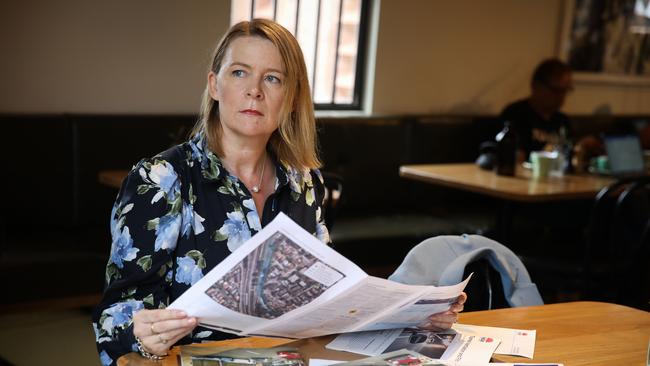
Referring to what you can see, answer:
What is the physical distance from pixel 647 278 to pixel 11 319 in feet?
8.90

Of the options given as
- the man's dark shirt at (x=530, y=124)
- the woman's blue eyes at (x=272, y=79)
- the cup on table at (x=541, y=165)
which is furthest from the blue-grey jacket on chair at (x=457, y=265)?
the man's dark shirt at (x=530, y=124)

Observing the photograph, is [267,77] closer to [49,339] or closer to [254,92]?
[254,92]

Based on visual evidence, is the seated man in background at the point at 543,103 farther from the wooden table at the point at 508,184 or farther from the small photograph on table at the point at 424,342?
the small photograph on table at the point at 424,342

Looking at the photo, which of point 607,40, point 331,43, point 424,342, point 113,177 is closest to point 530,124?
point 331,43

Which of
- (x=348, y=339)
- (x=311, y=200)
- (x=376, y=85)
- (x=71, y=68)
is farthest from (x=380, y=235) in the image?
(x=348, y=339)

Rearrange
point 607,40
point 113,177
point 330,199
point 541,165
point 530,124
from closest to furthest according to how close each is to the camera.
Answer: point 330,199 < point 113,177 < point 541,165 < point 530,124 < point 607,40

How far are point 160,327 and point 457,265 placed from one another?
28.5 inches

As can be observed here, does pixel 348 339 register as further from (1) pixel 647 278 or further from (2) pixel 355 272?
(1) pixel 647 278

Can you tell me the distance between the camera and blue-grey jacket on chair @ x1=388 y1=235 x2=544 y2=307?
6.21ft

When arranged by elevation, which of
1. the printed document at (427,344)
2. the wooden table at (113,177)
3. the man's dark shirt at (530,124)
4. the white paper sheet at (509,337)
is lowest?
the wooden table at (113,177)

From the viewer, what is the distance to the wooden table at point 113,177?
358 cm

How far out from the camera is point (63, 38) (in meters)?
4.09

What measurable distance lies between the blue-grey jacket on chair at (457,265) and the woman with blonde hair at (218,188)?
20 cm

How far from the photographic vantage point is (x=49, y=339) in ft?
12.4
